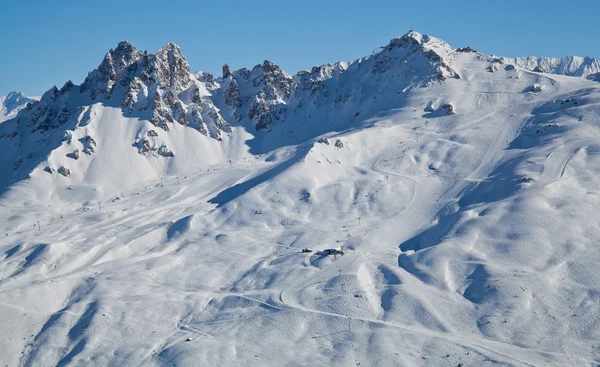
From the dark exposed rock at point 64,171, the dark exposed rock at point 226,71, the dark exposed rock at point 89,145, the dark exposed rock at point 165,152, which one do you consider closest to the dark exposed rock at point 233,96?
the dark exposed rock at point 226,71

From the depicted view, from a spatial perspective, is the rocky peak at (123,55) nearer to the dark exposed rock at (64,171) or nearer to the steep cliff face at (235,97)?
the steep cliff face at (235,97)

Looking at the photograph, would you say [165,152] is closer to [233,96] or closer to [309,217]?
[233,96]

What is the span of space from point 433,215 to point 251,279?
3359 cm

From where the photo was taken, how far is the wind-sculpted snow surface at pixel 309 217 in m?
58.3

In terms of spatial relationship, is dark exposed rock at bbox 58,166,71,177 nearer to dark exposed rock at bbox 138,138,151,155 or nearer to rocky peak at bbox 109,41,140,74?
dark exposed rock at bbox 138,138,151,155

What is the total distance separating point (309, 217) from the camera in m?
95.4

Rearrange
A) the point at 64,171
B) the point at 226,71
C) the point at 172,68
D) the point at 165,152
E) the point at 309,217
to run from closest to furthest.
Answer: the point at 309,217
the point at 64,171
the point at 165,152
the point at 172,68
the point at 226,71

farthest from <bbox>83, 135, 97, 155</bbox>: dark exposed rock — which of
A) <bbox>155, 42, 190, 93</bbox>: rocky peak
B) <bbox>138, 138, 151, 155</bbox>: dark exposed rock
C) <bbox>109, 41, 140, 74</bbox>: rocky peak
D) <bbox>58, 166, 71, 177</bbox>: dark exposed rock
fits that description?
<bbox>109, 41, 140, 74</bbox>: rocky peak

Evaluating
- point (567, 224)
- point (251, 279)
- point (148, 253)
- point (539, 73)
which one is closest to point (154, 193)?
point (148, 253)

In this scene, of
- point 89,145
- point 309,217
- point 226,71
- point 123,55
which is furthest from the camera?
point 226,71

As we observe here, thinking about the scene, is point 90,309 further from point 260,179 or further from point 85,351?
point 260,179

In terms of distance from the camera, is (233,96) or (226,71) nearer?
(233,96)

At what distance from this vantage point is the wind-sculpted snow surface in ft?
191

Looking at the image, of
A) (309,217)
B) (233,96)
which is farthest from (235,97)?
(309,217)
